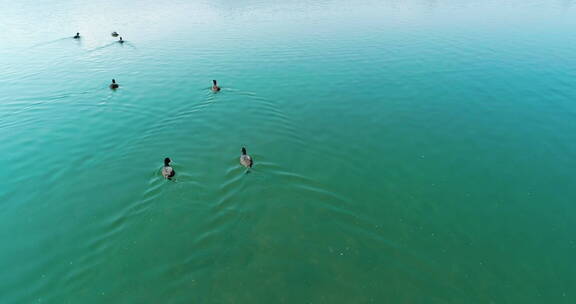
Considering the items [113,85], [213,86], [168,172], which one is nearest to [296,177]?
[168,172]

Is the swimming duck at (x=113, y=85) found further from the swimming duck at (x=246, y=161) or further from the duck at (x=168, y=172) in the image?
the swimming duck at (x=246, y=161)

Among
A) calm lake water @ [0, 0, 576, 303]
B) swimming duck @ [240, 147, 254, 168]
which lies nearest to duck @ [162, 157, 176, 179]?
calm lake water @ [0, 0, 576, 303]

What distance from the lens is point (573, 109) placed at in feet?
86.9

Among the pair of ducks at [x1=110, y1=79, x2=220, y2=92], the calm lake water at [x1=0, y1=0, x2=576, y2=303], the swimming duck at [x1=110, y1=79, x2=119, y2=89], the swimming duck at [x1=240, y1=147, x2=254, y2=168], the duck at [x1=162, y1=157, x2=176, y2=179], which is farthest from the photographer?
the swimming duck at [x1=110, y1=79, x2=119, y2=89]

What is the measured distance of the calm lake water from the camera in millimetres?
13641

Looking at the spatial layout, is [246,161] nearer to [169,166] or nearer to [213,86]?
[169,166]

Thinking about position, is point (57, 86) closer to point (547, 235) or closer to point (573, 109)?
point (547, 235)

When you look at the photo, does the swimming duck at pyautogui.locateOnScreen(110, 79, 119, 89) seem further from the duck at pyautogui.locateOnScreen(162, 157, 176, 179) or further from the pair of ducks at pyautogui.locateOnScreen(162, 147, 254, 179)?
the duck at pyautogui.locateOnScreen(162, 157, 176, 179)

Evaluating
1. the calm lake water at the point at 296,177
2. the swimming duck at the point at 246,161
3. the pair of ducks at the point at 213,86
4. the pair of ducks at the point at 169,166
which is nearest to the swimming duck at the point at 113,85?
the pair of ducks at the point at 213,86

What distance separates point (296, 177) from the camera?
63.1ft

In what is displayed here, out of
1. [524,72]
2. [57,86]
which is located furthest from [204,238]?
[524,72]

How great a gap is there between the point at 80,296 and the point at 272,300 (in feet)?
26.5

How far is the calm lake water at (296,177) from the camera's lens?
44.8 ft

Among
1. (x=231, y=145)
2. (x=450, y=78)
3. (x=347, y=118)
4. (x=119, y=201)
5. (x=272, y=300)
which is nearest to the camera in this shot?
(x=272, y=300)
